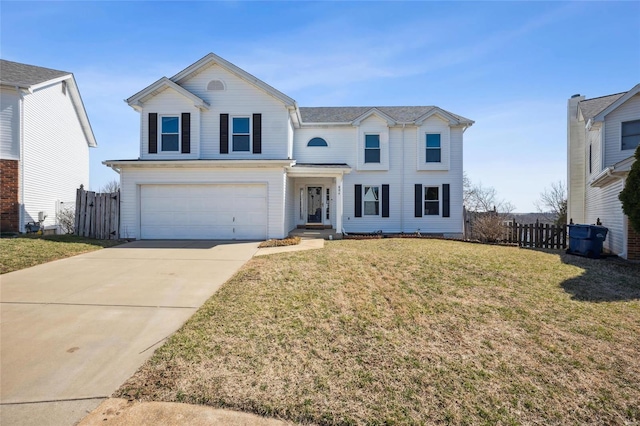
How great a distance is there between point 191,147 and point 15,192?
8092 mm

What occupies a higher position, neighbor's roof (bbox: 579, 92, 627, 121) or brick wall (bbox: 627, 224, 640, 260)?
neighbor's roof (bbox: 579, 92, 627, 121)

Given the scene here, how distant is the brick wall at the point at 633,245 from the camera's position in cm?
1034

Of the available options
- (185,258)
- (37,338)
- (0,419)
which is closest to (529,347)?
(0,419)

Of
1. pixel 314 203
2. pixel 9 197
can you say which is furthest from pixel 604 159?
pixel 9 197

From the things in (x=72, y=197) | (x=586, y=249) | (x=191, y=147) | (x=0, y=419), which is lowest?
(x=0, y=419)

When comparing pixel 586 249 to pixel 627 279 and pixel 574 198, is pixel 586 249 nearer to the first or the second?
pixel 627 279

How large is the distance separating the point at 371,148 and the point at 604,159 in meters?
9.95

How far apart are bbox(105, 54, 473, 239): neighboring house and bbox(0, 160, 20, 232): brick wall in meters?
5.31

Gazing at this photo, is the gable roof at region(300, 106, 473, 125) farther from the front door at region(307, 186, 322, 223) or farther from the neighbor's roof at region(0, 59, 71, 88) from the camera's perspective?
the neighbor's roof at region(0, 59, 71, 88)

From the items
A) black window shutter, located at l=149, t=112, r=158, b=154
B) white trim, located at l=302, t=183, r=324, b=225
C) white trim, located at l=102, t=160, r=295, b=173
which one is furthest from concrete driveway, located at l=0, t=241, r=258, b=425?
white trim, located at l=302, t=183, r=324, b=225

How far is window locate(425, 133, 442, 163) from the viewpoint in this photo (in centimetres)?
1717

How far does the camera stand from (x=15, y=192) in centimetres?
1492

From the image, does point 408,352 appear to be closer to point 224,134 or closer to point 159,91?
point 224,134

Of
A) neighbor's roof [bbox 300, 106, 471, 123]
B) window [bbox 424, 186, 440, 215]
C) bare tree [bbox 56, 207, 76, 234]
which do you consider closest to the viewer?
bare tree [bbox 56, 207, 76, 234]
